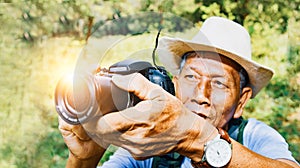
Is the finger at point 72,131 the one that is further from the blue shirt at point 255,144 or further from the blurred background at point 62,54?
the blurred background at point 62,54

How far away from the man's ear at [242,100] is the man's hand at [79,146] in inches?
17.7

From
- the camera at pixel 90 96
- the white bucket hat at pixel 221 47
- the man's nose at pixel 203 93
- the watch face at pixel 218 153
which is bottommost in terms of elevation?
the watch face at pixel 218 153

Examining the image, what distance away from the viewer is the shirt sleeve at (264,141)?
51.7 inches

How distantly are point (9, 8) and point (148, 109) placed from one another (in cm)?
322

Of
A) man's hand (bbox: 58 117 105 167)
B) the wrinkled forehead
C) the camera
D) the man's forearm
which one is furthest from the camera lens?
the wrinkled forehead

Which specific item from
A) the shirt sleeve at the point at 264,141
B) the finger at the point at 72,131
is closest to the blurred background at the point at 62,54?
the shirt sleeve at the point at 264,141

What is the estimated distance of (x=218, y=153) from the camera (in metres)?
1.02

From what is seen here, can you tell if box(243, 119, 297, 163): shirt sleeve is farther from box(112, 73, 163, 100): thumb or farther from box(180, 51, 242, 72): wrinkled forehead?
box(112, 73, 163, 100): thumb

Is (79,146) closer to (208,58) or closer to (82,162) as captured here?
(82,162)

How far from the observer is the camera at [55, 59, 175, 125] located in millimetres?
885

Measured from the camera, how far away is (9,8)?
3.90 metres

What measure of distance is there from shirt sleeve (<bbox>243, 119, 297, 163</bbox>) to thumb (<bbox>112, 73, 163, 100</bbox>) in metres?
→ 0.51

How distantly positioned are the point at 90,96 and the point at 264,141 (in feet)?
2.16

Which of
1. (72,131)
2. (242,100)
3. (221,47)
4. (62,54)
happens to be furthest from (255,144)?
(62,54)
